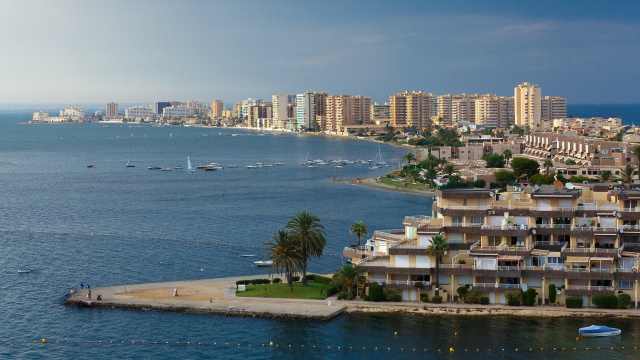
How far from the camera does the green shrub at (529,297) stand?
155 ft

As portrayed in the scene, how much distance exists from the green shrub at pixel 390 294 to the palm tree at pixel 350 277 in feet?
5.70

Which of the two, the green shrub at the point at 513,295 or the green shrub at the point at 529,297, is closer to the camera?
the green shrub at the point at 529,297

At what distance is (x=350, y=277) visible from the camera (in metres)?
48.9

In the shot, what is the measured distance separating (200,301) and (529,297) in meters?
20.0

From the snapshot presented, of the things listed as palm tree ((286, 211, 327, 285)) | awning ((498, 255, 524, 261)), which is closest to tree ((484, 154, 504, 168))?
palm tree ((286, 211, 327, 285))

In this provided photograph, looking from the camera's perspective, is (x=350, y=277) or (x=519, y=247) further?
(x=519, y=247)

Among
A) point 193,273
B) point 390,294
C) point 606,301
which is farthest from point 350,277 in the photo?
point 193,273

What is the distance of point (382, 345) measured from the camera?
141 ft

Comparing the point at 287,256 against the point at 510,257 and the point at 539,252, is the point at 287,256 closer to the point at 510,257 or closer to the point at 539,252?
the point at 510,257

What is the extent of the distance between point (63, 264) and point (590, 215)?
135 feet

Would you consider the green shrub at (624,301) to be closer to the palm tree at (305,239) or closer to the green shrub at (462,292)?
the green shrub at (462,292)

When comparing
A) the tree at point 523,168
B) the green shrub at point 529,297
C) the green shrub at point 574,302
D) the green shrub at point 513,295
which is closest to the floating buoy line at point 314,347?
the green shrub at point 574,302

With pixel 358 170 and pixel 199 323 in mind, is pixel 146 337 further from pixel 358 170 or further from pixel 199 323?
pixel 358 170

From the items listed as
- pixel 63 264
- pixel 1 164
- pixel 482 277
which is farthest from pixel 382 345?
pixel 1 164
